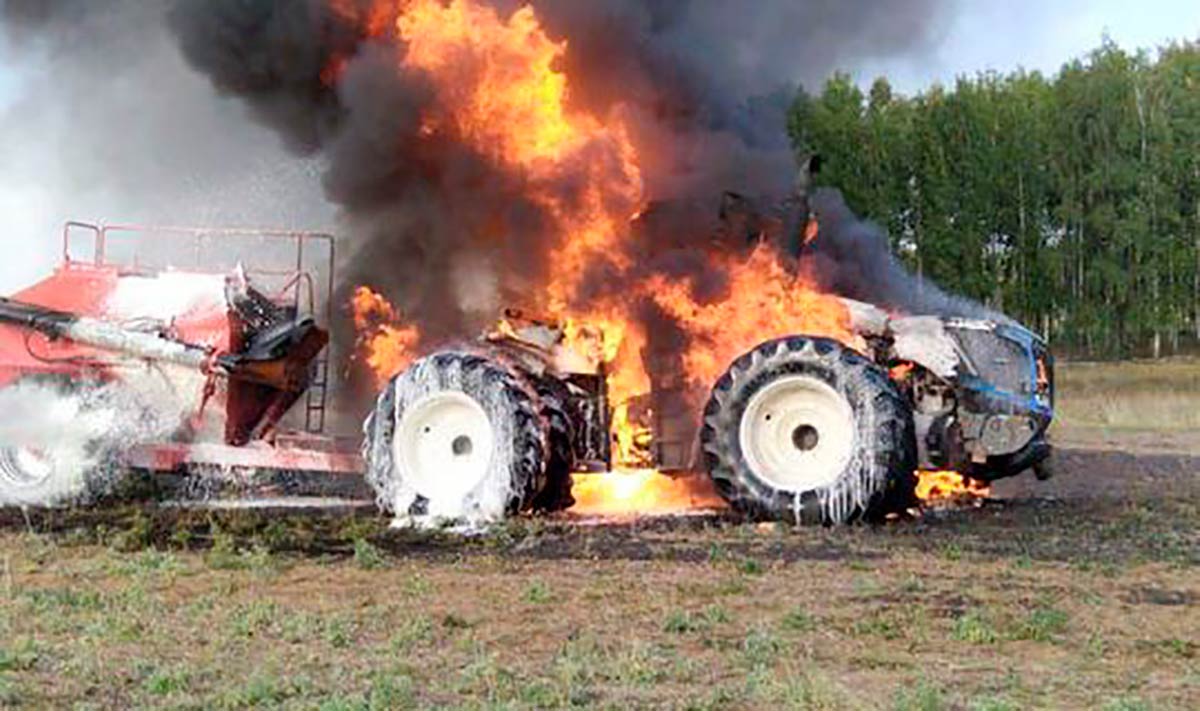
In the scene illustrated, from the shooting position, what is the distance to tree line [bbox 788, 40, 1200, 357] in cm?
4678

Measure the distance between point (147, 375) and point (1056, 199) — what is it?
39653 millimetres

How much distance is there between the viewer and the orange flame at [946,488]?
15.6 m

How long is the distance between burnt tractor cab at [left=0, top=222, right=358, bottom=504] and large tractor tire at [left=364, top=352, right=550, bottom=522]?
92 centimetres

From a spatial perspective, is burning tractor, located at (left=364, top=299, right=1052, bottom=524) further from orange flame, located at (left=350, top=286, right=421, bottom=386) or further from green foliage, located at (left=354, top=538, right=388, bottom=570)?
orange flame, located at (left=350, top=286, right=421, bottom=386)

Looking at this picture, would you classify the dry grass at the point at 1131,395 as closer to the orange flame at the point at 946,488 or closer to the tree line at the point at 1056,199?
the tree line at the point at 1056,199

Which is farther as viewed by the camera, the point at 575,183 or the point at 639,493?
the point at 639,493

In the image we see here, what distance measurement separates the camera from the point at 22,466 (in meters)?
17.0

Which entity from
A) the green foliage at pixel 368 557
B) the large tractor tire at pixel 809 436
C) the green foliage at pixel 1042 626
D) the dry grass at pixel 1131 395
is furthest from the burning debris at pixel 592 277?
the dry grass at pixel 1131 395

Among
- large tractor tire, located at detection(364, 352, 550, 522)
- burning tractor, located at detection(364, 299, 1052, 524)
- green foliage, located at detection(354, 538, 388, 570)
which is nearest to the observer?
green foliage, located at detection(354, 538, 388, 570)

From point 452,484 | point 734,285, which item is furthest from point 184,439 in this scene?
point 734,285

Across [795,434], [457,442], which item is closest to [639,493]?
[457,442]

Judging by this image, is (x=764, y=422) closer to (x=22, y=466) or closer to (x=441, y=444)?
(x=441, y=444)

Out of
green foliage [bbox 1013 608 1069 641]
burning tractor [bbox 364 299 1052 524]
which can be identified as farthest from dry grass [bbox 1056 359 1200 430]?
green foliage [bbox 1013 608 1069 641]

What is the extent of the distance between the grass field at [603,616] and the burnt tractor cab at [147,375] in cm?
198
